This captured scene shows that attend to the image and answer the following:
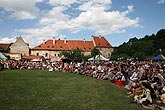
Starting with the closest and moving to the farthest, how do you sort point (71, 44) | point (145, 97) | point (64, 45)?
1. point (145, 97)
2. point (64, 45)
3. point (71, 44)

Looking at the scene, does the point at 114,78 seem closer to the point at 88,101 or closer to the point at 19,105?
the point at 88,101

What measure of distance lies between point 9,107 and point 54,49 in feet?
308

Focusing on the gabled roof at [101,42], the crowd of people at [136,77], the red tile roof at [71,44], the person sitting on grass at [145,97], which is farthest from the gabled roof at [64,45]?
the person sitting on grass at [145,97]

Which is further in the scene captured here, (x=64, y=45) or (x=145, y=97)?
(x=64, y=45)

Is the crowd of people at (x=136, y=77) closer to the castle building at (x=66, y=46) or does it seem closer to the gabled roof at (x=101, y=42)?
the castle building at (x=66, y=46)

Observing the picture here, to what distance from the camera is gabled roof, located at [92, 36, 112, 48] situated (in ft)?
360

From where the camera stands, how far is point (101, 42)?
111 meters

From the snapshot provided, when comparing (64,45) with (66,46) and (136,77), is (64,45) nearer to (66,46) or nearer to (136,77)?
(66,46)

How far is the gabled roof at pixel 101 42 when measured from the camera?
109675 millimetres

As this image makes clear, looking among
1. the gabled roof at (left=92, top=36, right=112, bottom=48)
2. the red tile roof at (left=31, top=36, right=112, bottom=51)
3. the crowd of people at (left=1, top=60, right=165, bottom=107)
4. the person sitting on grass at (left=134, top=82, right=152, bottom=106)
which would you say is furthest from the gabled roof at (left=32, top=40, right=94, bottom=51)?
the person sitting on grass at (left=134, top=82, right=152, bottom=106)

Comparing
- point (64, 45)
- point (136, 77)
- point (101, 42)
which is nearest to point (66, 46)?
point (64, 45)

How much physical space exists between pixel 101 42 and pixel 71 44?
15071 mm

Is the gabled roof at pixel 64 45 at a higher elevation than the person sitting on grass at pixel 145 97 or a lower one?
higher

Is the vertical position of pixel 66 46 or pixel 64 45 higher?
pixel 64 45
